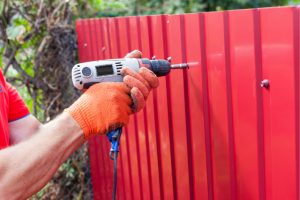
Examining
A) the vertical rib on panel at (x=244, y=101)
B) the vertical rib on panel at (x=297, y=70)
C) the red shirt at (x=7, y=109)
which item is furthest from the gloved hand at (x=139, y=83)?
the red shirt at (x=7, y=109)

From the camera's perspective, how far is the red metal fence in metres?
1.46

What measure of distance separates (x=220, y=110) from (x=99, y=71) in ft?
1.74

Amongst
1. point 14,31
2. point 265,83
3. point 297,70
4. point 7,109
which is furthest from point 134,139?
point 14,31

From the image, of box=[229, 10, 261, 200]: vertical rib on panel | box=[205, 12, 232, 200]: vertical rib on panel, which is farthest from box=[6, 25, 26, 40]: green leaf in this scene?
box=[229, 10, 261, 200]: vertical rib on panel

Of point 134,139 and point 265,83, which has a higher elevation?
point 265,83

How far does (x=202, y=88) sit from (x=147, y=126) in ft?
2.53

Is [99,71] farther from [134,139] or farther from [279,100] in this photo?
[134,139]

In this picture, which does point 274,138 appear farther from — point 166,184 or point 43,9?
point 43,9

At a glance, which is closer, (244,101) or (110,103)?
(244,101)

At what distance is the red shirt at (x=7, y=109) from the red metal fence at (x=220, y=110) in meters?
0.72

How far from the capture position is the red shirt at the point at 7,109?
2226 mm

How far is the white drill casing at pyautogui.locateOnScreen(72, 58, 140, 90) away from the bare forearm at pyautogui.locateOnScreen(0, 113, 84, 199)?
0.17m

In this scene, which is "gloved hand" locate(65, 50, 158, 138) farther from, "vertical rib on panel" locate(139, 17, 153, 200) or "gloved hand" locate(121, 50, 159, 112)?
"vertical rib on panel" locate(139, 17, 153, 200)

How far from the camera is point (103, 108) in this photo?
1.78m
